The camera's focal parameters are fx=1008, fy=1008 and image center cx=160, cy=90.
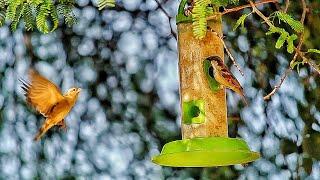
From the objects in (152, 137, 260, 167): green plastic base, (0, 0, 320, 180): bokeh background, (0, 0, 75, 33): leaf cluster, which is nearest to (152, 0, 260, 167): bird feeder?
(152, 137, 260, 167): green plastic base

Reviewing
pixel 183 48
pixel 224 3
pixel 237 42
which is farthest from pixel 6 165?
pixel 224 3

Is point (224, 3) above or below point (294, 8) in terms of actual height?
below

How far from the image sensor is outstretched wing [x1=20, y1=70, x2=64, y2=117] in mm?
2303

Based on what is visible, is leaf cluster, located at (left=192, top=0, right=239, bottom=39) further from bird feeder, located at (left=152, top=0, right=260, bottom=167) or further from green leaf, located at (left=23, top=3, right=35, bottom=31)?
green leaf, located at (left=23, top=3, right=35, bottom=31)

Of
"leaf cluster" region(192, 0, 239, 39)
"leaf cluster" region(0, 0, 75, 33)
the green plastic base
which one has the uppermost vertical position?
"leaf cluster" region(0, 0, 75, 33)

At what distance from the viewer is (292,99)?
14.0ft

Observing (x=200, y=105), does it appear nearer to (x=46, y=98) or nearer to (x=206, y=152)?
(x=206, y=152)

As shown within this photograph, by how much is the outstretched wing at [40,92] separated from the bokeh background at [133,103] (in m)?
1.76

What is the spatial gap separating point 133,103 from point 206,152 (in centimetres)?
213

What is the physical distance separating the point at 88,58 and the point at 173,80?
0.37m

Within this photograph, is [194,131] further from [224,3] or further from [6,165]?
[6,165]

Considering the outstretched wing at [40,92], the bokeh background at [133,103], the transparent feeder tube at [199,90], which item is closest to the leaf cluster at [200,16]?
the transparent feeder tube at [199,90]

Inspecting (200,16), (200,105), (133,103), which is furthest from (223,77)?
(133,103)

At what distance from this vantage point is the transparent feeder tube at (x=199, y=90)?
7.32ft
